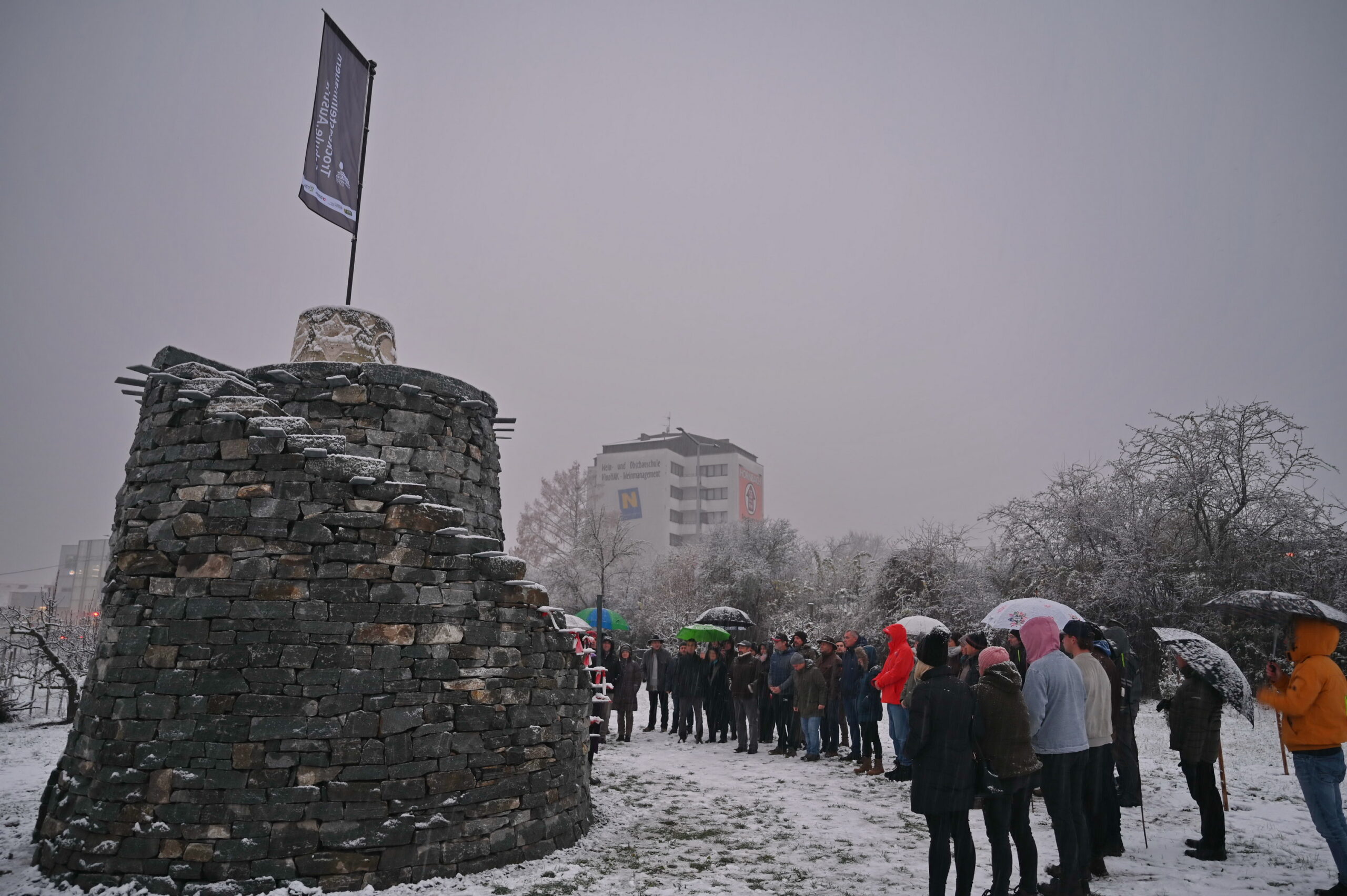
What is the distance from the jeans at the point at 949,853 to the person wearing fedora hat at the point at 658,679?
9989 mm

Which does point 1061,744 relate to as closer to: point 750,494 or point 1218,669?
point 1218,669

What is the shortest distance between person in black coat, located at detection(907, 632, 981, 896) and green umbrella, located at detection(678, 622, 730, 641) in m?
9.46

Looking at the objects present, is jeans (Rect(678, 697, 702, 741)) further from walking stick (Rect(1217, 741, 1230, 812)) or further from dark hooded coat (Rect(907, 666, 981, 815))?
dark hooded coat (Rect(907, 666, 981, 815))

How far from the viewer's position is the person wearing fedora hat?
14.9 metres

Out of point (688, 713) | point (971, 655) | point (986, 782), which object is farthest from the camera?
point (688, 713)

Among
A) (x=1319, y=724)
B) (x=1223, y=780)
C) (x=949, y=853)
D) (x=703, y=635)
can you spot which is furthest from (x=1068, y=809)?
(x=703, y=635)

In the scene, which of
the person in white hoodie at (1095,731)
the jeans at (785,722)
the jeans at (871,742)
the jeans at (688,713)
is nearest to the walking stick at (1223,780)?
the person in white hoodie at (1095,731)

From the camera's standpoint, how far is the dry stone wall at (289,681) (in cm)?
528

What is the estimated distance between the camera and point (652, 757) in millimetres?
11766

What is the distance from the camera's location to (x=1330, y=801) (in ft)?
16.6

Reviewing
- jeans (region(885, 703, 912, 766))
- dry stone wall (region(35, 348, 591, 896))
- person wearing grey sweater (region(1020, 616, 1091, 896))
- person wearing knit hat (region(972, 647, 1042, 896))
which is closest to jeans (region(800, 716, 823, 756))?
jeans (region(885, 703, 912, 766))

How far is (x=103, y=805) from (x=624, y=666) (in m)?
8.76

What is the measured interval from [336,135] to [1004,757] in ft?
27.8

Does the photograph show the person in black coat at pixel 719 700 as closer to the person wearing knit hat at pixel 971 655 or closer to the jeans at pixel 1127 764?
the person wearing knit hat at pixel 971 655
